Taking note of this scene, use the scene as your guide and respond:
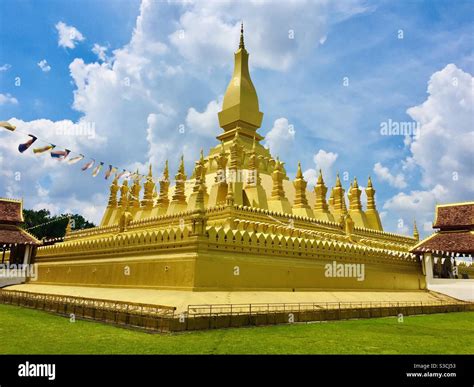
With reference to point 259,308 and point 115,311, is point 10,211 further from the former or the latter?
point 259,308

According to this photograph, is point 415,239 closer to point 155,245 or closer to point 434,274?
point 434,274

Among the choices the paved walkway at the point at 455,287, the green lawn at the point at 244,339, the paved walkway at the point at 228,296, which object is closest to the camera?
the green lawn at the point at 244,339

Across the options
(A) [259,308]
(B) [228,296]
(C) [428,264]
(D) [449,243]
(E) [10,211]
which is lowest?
(A) [259,308]

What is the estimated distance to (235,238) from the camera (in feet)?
62.4

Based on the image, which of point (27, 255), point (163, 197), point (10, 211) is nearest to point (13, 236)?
point (27, 255)

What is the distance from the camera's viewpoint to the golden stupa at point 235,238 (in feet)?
61.0

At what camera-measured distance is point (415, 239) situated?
41094mm

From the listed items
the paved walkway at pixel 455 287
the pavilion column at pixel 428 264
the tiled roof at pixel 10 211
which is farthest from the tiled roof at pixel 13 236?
the paved walkway at pixel 455 287

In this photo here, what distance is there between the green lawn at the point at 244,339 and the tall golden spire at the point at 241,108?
27832 millimetres

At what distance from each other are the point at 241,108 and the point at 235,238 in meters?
23.9

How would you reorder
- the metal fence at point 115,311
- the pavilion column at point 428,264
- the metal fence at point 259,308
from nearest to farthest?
the metal fence at point 115,311, the metal fence at point 259,308, the pavilion column at point 428,264

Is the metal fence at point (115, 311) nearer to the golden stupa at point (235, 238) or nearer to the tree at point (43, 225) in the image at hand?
the golden stupa at point (235, 238)

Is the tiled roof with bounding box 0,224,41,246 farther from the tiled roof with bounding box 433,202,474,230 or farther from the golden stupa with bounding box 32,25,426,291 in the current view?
the tiled roof with bounding box 433,202,474,230
